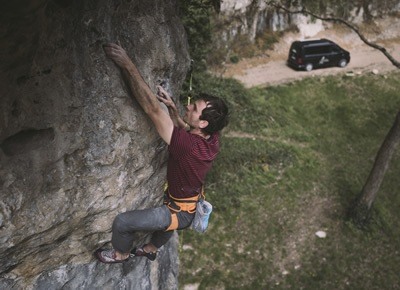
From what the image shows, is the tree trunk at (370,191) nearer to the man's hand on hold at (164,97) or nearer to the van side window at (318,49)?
the man's hand on hold at (164,97)

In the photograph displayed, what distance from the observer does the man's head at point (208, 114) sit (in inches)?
229

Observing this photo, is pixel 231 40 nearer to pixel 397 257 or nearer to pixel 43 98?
pixel 397 257

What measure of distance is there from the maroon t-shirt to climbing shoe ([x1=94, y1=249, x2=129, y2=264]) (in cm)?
131

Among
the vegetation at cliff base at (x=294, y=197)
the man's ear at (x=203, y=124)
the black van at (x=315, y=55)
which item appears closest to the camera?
the man's ear at (x=203, y=124)

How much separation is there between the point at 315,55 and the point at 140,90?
2185 centimetres

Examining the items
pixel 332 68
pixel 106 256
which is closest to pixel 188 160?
pixel 106 256

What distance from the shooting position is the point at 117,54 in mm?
5320

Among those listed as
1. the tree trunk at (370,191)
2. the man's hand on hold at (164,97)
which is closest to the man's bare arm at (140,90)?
the man's hand on hold at (164,97)

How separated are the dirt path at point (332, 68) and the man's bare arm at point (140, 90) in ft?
60.9

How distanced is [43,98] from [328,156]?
15.8 metres

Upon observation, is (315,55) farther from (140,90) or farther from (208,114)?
(140,90)

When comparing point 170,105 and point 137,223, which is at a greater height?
point 170,105

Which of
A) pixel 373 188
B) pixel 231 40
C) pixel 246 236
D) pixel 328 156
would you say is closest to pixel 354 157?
pixel 328 156

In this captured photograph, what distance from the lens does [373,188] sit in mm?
15234
